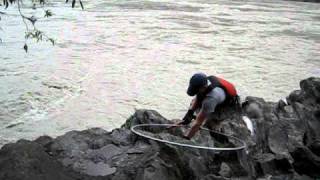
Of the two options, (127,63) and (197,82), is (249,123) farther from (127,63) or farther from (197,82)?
(127,63)

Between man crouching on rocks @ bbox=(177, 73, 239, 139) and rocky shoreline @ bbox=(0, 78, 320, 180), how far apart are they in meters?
0.31

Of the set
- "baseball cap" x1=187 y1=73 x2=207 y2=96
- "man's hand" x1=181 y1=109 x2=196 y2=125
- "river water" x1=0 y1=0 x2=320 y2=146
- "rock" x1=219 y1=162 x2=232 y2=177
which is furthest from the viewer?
"river water" x1=0 y1=0 x2=320 y2=146

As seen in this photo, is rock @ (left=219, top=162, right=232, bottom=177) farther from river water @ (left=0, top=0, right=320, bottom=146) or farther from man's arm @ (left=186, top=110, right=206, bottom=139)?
river water @ (left=0, top=0, right=320, bottom=146)

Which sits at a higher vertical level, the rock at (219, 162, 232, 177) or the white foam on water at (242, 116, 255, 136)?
the white foam on water at (242, 116, 255, 136)

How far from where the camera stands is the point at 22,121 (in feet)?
44.9

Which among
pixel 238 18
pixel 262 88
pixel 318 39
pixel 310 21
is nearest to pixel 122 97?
pixel 262 88

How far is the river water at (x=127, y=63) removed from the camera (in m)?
15.1

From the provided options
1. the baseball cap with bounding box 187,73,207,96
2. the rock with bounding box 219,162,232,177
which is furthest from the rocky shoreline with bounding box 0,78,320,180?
the baseball cap with bounding box 187,73,207,96

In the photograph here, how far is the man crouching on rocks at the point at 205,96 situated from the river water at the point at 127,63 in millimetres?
→ 5408

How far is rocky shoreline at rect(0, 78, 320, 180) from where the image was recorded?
21.7ft

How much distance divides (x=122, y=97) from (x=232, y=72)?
6052 millimetres

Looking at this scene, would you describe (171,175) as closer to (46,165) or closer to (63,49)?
(46,165)

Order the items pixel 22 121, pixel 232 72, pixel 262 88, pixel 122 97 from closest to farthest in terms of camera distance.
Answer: pixel 22 121, pixel 122 97, pixel 262 88, pixel 232 72

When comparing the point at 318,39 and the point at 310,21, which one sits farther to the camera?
the point at 310,21
